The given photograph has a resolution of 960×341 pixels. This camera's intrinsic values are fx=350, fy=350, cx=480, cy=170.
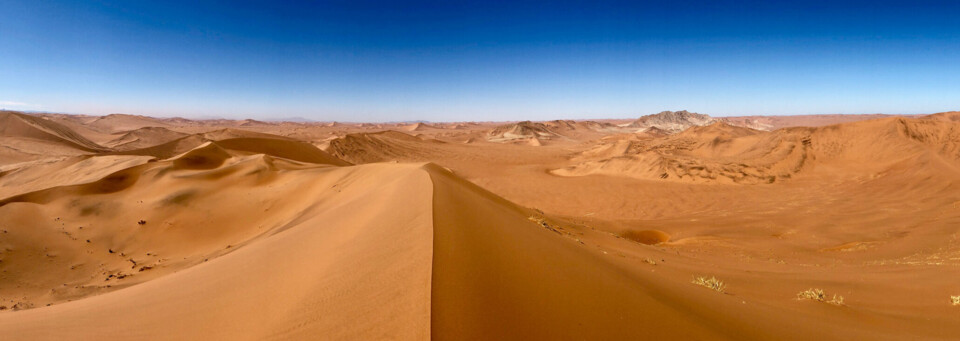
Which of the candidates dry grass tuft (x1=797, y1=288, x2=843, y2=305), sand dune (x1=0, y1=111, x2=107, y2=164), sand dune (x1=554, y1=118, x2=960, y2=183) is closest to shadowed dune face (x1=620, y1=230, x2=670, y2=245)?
dry grass tuft (x1=797, y1=288, x2=843, y2=305)

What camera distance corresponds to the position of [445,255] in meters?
2.57

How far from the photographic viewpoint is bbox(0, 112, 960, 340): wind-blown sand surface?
2.16 m

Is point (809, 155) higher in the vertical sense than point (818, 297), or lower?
higher

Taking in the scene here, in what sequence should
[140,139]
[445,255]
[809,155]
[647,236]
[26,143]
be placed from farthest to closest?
1. [140,139]
2. [26,143]
3. [809,155]
4. [647,236]
5. [445,255]

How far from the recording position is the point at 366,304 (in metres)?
2.04

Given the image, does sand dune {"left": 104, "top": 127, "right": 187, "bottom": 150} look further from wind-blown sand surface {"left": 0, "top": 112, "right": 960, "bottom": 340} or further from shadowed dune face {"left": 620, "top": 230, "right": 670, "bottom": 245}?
shadowed dune face {"left": 620, "top": 230, "right": 670, "bottom": 245}

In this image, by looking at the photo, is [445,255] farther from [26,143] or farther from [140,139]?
[140,139]

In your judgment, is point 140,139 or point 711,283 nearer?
point 711,283

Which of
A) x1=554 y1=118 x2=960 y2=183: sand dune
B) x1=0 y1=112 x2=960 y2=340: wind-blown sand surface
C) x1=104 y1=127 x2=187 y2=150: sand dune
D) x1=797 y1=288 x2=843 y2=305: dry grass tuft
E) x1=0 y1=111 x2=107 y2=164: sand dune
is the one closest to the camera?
x1=0 y1=112 x2=960 y2=340: wind-blown sand surface

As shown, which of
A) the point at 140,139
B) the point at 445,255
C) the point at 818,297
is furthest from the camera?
the point at 140,139

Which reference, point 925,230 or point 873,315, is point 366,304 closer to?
point 873,315

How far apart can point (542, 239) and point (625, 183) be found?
53.6ft

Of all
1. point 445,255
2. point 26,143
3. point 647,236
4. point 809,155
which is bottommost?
point 647,236

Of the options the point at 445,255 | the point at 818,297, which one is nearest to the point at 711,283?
the point at 818,297
